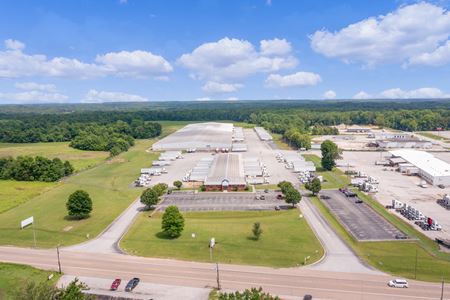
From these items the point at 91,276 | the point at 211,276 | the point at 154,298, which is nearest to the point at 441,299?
the point at 211,276

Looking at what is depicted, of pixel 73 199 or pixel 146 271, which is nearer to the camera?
pixel 146 271

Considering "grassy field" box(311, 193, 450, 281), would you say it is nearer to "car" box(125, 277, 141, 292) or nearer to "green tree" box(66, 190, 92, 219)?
"car" box(125, 277, 141, 292)

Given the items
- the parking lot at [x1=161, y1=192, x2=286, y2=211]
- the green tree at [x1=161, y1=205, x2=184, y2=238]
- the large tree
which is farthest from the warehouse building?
the green tree at [x1=161, y1=205, x2=184, y2=238]

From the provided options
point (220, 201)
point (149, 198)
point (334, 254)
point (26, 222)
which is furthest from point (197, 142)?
point (334, 254)

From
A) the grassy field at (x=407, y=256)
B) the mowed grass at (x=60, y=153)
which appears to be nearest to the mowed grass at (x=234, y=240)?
the grassy field at (x=407, y=256)

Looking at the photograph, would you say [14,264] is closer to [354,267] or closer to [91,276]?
[91,276]
